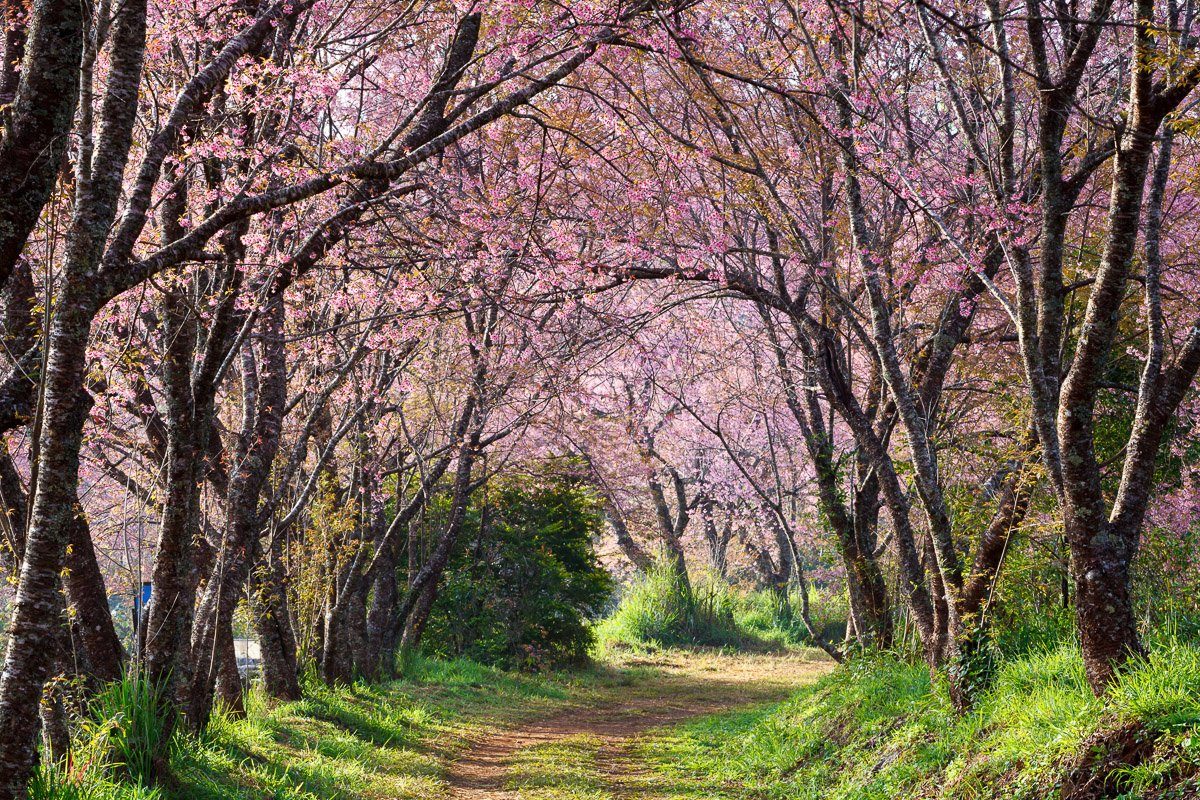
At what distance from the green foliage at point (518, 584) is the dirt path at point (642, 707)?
1427 mm

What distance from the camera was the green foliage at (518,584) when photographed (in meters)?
15.3

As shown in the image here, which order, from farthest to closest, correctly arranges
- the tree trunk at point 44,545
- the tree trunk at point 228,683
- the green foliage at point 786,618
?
the green foliage at point 786,618
the tree trunk at point 228,683
the tree trunk at point 44,545

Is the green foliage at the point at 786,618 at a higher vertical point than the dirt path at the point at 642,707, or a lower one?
higher

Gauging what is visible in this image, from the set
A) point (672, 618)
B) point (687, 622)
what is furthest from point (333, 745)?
point (687, 622)

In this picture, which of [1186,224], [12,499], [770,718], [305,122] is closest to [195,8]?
[305,122]

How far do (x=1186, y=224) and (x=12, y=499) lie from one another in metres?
10.6

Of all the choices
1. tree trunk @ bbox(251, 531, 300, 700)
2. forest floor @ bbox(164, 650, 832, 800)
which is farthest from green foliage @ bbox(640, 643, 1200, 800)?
tree trunk @ bbox(251, 531, 300, 700)

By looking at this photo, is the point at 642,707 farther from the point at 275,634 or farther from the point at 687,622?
the point at 687,622

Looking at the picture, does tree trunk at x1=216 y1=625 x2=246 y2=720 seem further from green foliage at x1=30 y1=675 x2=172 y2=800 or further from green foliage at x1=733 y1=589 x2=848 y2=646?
green foliage at x1=733 y1=589 x2=848 y2=646

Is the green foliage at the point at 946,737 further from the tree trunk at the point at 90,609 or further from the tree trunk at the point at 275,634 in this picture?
the tree trunk at the point at 90,609

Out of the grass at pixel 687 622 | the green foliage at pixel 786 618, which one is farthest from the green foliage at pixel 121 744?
the green foliage at pixel 786 618

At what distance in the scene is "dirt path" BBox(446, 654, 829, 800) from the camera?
859cm

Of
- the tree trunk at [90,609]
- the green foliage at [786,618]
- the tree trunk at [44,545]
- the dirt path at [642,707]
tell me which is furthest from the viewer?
the green foliage at [786,618]

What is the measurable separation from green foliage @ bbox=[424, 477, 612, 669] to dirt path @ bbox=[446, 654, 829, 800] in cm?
143
